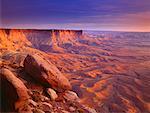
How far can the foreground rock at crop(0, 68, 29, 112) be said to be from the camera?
2836 mm

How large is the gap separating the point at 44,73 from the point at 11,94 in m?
A: 0.64

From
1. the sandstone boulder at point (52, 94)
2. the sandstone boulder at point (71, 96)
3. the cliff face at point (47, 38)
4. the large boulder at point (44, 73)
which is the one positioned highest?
the cliff face at point (47, 38)

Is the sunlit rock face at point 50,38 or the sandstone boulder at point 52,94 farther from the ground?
the sunlit rock face at point 50,38

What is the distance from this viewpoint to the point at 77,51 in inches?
187

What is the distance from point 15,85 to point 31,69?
65cm

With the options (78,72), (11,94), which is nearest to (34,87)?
(11,94)

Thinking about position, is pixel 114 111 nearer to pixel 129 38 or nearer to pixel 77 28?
pixel 77 28

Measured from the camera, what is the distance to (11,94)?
2.86 metres

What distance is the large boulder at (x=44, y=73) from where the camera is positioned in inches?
132

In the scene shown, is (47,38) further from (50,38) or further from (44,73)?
(44,73)

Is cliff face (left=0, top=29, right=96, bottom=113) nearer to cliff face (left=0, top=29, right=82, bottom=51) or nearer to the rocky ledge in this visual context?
the rocky ledge

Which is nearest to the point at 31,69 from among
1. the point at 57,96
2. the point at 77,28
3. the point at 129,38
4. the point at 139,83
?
the point at 57,96

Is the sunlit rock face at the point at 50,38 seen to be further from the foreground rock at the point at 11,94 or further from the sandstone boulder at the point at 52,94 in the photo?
the foreground rock at the point at 11,94

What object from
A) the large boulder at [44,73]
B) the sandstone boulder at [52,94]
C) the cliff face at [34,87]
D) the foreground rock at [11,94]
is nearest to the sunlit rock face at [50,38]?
the cliff face at [34,87]
